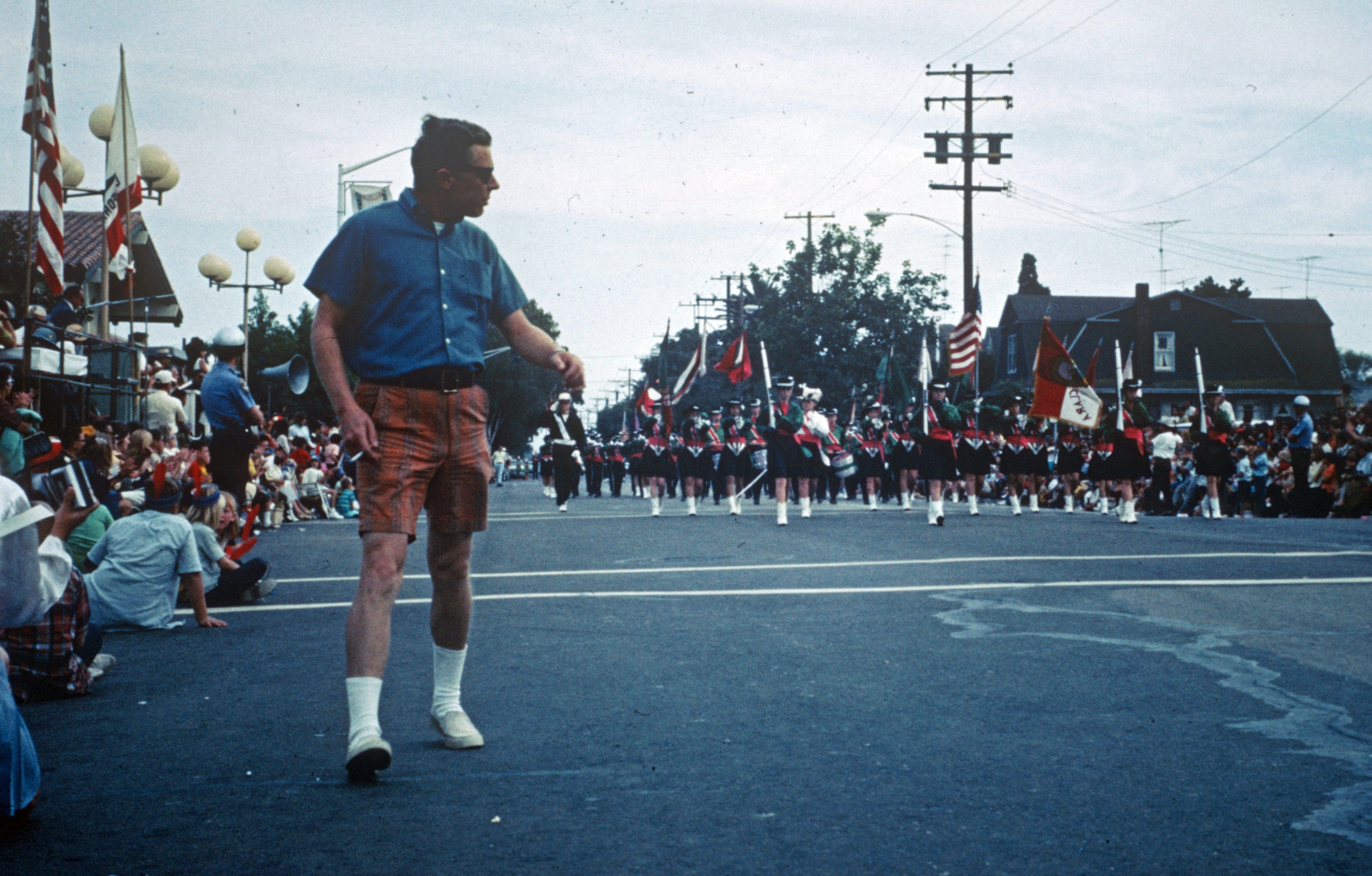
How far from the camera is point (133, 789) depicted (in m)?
4.07

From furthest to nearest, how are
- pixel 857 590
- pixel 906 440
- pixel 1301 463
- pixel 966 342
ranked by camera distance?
→ 1. pixel 966 342
2. pixel 906 440
3. pixel 1301 463
4. pixel 857 590

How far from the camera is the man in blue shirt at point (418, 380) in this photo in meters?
4.25

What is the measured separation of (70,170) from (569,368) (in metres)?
20.5

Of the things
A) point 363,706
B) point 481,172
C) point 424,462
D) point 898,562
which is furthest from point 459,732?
point 898,562

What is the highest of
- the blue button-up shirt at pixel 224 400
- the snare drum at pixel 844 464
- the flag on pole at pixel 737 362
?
the flag on pole at pixel 737 362

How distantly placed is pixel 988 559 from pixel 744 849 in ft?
28.8

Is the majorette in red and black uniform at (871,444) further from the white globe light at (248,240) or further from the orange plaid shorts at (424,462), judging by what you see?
the orange plaid shorts at (424,462)

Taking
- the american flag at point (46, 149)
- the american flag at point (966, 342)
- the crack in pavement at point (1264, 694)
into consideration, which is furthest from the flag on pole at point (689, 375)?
the crack in pavement at point (1264, 694)

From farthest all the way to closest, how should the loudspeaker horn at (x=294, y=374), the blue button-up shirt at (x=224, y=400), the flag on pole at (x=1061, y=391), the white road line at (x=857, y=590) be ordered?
1. the flag on pole at (x=1061, y=391)
2. the loudspeaker horn at (x=294, y=374)
3. the blue button-up shirt at (x=224, y=400)
4. the white road line at (x=857, y=590)

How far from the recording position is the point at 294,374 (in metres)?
12.5

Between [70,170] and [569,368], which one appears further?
[70,170]

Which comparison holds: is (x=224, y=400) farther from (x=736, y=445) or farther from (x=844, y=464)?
(x=736, y=445)

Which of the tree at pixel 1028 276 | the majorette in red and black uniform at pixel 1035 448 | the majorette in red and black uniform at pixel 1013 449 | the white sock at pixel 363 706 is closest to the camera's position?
the white sock at pixel 363 706

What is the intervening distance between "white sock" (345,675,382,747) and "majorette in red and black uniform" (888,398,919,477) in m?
18.5
